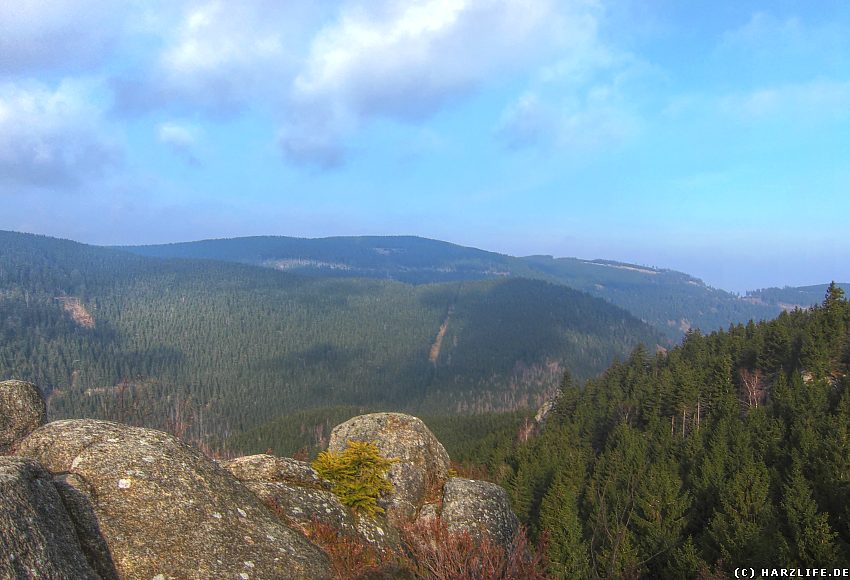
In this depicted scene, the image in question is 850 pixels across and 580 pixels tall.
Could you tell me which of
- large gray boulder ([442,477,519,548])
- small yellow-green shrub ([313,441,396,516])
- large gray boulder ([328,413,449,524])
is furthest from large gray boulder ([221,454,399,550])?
large gray boulder ([442,477,519,548])

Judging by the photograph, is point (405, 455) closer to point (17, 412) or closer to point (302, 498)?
point (302, 498)

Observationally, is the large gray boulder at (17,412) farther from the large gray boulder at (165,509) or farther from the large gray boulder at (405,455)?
the large gray boulder at (405,455)

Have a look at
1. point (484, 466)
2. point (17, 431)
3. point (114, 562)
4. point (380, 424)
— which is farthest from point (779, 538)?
point (484, 466)

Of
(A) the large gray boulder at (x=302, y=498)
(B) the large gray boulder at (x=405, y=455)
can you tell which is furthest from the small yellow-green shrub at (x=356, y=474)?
(B) the large gray boulder at (x=405, y=455)

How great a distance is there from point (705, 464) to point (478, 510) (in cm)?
2802

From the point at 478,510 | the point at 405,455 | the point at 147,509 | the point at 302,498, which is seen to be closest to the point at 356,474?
the point at 302,498

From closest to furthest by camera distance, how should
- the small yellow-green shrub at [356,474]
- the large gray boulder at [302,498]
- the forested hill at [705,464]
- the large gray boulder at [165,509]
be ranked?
the large gray boulder at [165,509], the large gray boulder at [302,498], the small yellow-green shrub at [356,474], the forested hill at [705,464]

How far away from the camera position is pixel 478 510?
840 inches

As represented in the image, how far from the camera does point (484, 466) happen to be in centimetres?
6756

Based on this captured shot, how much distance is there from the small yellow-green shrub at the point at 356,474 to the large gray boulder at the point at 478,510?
5305mm

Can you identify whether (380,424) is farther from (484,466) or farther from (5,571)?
(484,466)

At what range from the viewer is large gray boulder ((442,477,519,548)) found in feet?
67.0

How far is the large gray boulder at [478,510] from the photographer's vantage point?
20422 mm

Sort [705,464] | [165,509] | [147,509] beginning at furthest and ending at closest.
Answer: [705,464] → [165,509] → [147,509]
